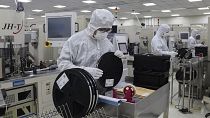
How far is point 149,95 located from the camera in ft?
4.64

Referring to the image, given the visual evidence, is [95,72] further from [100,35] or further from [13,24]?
[13,24]

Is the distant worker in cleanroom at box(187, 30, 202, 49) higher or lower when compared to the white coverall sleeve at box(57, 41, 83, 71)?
higher

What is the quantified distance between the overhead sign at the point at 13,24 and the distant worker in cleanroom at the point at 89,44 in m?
1.09

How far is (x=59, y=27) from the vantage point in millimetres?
3180

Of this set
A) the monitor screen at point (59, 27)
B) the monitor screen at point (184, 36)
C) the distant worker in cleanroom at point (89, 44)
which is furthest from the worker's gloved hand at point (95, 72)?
the monitor screen at point (184, 36)

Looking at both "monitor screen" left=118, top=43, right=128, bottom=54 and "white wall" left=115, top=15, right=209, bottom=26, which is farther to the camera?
"white wall" left=115, top=15, right=209, bottom=26

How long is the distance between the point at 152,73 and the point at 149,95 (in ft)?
2.83

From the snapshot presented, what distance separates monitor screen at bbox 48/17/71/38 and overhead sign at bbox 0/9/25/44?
0.55 metres

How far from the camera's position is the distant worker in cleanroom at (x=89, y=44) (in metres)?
1.69

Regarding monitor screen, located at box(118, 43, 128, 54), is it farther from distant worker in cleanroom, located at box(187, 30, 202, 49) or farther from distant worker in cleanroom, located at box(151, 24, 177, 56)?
distant worker in cleanroom, located at box(187, 30, 202, 49)

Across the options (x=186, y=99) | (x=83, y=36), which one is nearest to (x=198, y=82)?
(x=186, y=99)

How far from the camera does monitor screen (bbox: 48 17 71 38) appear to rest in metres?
3.13

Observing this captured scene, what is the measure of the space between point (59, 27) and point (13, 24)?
716 mm

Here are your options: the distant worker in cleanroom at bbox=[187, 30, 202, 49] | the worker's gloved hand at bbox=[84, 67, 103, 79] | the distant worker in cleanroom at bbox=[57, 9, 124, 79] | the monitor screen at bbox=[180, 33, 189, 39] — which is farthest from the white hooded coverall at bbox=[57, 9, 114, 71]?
the monitor screen at bbox=[180, 33, 189, 39]
